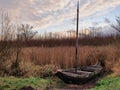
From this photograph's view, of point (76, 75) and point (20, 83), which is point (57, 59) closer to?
point (76, 75)

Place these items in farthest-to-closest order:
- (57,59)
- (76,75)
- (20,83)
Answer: (57,59) < (76,75) < (20,83)

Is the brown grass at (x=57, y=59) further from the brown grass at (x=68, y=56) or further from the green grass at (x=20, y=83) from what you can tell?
the green grass at (x=20, y=83)

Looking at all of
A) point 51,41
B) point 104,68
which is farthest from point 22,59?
point 51,41

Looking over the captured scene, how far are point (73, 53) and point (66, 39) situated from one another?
33.4ft

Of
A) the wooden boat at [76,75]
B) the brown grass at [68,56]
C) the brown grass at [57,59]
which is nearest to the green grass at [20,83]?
the wooden boat at [76,75]

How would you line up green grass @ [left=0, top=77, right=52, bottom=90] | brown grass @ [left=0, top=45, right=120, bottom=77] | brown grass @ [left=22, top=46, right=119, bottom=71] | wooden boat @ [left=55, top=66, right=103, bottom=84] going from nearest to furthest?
green grass @ [left=0, top=77, right=52, bottom=90]
wooden boat @ [left=55, top=66, right=103, bottom=84]
brown grass @ [left=0, top=45, right=120, bottom=77]
brown grass @ [left=22, top=46, right=119, bottom=71]

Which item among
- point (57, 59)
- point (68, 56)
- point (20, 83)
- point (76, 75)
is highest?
point (68, 56)

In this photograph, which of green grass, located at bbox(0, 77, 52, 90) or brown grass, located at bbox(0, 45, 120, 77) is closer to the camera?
green grass, located at bbox(0, 77, 52, 90)

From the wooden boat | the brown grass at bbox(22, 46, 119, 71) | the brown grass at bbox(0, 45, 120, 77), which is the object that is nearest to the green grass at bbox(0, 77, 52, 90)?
the wooden boat

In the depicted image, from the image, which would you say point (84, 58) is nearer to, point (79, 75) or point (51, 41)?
point (79, 75)

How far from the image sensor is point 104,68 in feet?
51.9

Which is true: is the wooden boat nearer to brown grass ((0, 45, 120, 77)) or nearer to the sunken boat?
the sunken boat

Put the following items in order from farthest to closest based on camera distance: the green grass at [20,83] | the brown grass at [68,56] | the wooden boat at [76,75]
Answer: the brown grass at [68,56], the wooden boat at [76,75], the green grass at [20,83]

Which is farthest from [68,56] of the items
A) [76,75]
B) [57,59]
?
[76,75]
